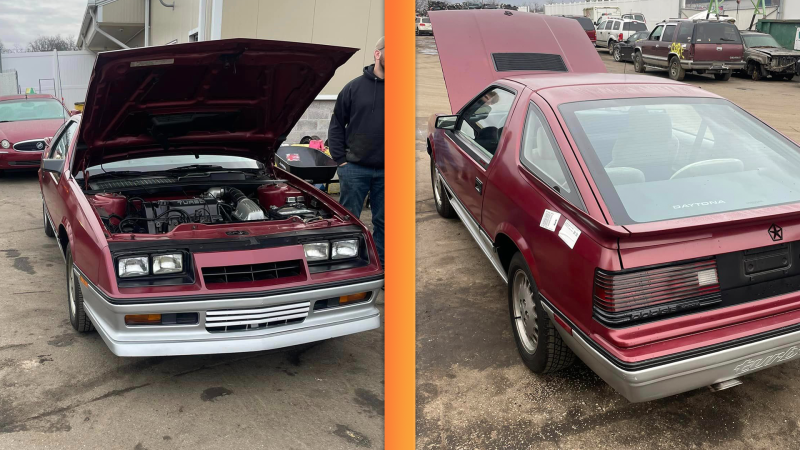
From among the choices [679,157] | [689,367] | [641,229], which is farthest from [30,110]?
[689,367]

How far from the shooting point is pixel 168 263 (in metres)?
3.13

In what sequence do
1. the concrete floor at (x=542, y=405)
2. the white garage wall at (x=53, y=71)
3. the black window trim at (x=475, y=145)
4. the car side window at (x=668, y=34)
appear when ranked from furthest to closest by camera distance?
the white garage wall at (x=53, y=71) < the car side window at (x=668, y=34) < the black window trim at (x=475, y=145) < the concrete floor at (x=542, y=405)

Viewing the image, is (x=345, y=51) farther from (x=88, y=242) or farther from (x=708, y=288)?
(x=708, y=288)

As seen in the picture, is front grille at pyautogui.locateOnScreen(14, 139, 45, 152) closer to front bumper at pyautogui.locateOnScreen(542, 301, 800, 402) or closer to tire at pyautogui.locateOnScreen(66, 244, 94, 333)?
tire at pyautogui.locateOnScreen(66, 244, 94, 333)

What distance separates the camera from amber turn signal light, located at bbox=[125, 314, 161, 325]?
3014 millimetres

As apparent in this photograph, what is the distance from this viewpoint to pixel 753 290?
266 cm

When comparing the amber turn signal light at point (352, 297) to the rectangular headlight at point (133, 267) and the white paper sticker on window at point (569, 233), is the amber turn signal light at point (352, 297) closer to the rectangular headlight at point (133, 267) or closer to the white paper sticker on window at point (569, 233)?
the rectangular headlight at point (133, 267)

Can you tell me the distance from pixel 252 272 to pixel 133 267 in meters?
0.56

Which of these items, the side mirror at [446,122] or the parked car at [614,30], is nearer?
the side mirror at [446,122]

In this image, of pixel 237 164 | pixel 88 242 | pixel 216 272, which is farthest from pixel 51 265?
pixel 216 272

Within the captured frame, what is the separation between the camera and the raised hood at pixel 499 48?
566 centimetres

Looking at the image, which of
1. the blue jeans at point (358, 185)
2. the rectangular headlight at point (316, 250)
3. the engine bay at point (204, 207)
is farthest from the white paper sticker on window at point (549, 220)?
the blue jeans at point (358, 185)

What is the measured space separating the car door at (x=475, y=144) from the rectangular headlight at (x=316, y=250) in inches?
44.4

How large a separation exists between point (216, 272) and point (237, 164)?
1842mm
